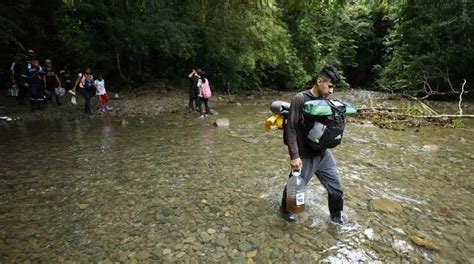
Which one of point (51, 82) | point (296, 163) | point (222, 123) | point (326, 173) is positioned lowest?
point (222, 123)

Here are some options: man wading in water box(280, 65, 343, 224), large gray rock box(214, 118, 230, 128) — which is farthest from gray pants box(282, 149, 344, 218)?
large gray rock box(214, 118, 230, 128)

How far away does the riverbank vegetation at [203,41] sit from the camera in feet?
55.5

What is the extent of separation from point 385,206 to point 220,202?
2438 millimetres

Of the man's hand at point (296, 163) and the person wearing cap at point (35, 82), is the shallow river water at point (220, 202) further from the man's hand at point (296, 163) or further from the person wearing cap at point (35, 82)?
the person wearing cap at point (35, 82)

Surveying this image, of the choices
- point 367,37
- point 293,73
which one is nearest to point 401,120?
point 293,73

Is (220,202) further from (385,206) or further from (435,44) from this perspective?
(435,44)

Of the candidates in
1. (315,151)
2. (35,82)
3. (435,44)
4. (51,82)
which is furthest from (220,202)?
(435,44)

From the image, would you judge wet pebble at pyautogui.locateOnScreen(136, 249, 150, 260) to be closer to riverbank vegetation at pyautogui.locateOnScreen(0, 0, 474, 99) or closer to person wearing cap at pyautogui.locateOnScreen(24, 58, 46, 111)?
person wearing cap at pyautogui.locateOnScreen(24, 58, 46, 111)

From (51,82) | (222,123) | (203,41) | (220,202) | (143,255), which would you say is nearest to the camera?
(143,255)

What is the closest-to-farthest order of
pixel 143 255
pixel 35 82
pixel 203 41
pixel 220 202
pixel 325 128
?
pixel 143 255, pixel 325 128, pixel 220 202, pixel 35 82, pixel 203 41

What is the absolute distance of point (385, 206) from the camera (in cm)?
528

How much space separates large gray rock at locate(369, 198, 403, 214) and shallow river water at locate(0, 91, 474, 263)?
0.09 feet

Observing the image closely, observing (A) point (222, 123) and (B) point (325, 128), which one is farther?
(A) point (222, 123)

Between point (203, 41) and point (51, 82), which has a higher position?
point (203, 41)
